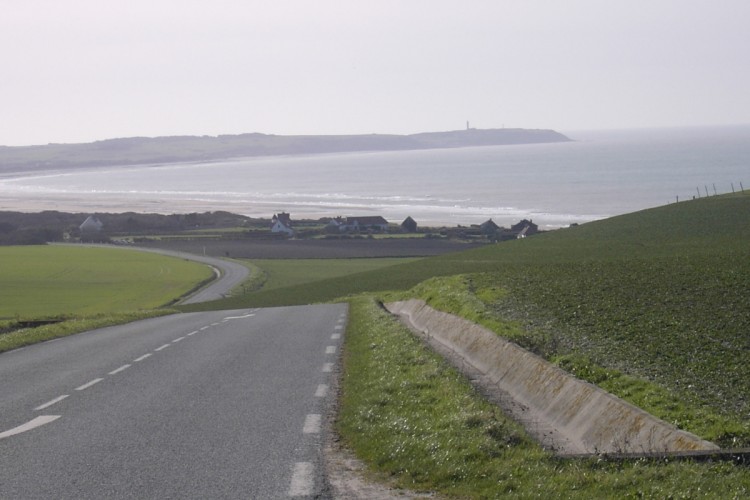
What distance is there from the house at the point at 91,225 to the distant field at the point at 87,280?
27.1 meters

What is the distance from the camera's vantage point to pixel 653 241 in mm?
45188

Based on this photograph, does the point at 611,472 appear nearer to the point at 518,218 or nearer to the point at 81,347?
the point at 81,347

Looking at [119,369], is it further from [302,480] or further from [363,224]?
[363,224]

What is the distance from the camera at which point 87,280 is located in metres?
70.0

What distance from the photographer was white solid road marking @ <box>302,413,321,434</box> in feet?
33.1

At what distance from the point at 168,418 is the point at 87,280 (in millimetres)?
61763

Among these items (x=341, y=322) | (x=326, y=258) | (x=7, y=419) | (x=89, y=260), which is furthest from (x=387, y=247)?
(x=7, y=419)

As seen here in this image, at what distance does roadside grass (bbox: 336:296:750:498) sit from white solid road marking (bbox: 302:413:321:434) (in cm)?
26

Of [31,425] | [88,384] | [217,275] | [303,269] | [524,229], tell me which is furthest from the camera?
[524,229]

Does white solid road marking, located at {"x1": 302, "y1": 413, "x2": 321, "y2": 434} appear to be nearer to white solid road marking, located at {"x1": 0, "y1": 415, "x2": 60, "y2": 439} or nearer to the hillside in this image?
white solid road marking, located at {"x1": 0, "y1": 415, "x2": 60, "y2": 439}

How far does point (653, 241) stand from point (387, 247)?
46.9m

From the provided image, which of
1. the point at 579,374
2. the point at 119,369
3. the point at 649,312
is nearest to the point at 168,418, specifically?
the point at 579,374

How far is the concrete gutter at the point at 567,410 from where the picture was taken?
8133 millimetres

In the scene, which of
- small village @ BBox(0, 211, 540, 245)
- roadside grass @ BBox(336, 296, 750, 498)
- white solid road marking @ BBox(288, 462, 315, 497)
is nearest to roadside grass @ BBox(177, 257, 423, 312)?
small village @ BBox(0, 211, 540, 245)
